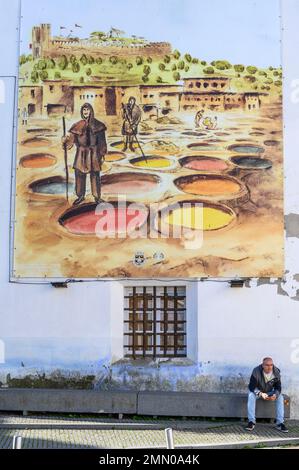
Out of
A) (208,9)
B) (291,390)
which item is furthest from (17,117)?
(291,390)

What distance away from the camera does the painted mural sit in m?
13.7

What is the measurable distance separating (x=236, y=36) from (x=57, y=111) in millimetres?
3594

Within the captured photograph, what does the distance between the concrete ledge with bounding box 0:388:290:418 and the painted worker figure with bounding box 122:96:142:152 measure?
14.7 feet

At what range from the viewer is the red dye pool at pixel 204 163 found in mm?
13781

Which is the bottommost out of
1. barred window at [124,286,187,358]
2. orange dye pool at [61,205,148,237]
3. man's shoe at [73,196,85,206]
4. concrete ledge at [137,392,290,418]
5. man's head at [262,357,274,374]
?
concrete ledge at [137,392,290,418]

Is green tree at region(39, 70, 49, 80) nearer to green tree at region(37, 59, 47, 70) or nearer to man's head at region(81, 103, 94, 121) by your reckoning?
green tree at region(37, 59, 47, 70)

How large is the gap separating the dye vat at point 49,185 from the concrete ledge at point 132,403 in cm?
360

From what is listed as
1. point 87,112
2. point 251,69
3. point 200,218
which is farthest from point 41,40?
point 200,218

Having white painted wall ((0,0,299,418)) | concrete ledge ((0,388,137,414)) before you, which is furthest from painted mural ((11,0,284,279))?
concrete ledge ((0,388,137,414))

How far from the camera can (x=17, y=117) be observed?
14133mm

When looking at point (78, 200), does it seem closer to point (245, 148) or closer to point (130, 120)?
point (130, 120)

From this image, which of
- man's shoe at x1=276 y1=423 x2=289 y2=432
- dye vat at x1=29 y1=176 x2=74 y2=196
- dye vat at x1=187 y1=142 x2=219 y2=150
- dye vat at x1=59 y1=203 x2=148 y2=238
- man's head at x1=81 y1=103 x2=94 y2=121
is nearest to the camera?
man's shoe at x1=276 y1=423 x2=289 y2=432

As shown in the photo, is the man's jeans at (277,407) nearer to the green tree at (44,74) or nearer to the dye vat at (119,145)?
the dye vat at (119,145)
